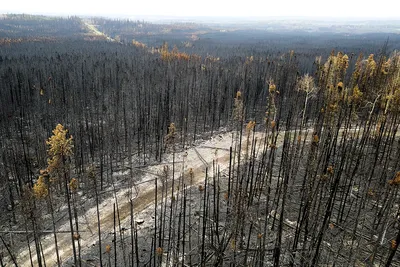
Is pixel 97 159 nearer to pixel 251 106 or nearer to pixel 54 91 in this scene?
pixel 54 91

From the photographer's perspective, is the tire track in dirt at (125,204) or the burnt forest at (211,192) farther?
the tire track in dirt at (125,204)

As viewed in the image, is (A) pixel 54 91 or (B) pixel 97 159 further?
(A) pixel 54 91

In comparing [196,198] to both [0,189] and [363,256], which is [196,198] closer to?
[363,256]

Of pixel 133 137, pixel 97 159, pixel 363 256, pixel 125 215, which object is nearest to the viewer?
pixel 363 256

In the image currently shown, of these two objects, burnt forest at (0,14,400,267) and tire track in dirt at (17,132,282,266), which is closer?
burnt forest at (0,14,400,267)

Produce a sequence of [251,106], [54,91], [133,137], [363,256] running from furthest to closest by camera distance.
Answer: [251,106]
[54,91]
[133,137]
[363,256]

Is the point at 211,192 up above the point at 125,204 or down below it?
above

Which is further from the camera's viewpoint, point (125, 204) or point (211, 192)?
point (211, 192)

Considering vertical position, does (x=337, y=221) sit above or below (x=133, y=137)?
above

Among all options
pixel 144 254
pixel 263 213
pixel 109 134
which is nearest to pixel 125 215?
pixel 144 254
